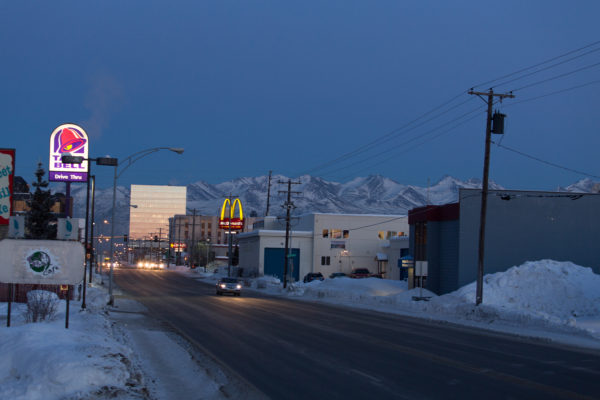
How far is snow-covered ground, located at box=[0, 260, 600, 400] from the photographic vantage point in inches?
381

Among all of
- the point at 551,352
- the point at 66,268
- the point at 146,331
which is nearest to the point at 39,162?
the point at 146,331

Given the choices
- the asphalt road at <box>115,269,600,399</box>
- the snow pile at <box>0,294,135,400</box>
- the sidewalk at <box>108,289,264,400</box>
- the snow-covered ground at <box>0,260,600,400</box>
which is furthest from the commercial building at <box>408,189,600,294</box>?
the snow pile at <box>0,294,135,400</box>

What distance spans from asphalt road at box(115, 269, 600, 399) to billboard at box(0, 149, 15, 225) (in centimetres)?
1082

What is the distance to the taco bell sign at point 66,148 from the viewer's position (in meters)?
42.7

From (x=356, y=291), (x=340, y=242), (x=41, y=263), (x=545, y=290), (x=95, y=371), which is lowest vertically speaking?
(x=356, y=291)

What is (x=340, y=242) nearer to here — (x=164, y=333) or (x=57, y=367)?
(x=164, y=333)

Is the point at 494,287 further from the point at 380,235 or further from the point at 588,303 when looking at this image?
the point at 380,235

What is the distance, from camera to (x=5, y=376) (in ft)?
32.6

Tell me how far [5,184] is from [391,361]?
74.4 feet

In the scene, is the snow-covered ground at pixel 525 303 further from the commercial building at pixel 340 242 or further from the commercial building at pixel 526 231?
the commercial building at pixel 340 242

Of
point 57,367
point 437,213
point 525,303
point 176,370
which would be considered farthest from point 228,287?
point 57,367

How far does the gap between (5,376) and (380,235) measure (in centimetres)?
7885

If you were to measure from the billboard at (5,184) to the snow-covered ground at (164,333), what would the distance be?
5260 millimetres

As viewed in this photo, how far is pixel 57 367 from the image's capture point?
968 centimetres
